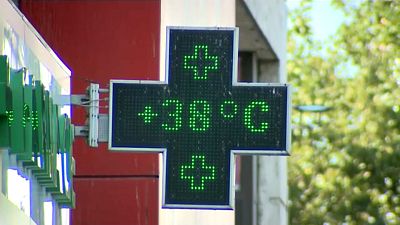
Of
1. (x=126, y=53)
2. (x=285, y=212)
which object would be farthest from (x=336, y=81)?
(x=126, y=53)

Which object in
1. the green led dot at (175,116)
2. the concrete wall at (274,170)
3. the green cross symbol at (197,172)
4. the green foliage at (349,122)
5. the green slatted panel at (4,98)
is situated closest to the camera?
the green slatted panel at (4,98)

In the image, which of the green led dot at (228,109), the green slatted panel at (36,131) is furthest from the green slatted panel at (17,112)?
the green led dot at (228,109)

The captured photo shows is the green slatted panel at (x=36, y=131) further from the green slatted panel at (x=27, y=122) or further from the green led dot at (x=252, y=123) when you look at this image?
the green led dot at (x=252, y=123)

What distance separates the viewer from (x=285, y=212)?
2672cm

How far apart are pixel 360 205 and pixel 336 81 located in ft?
14.6

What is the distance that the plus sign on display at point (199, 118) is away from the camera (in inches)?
421

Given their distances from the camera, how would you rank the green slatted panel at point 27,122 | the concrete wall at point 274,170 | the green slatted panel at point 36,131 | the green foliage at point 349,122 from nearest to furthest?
1. the green slatted panel at point 36,131
2. the green slatted panel at point 27,122
3. the concrete wall at point 274,170
4. the green foliage at point 349,122

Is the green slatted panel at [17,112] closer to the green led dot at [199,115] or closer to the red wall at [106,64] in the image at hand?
the green led dot at [199,115]

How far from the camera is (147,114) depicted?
426 inches

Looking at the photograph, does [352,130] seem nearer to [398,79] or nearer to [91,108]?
[398,79]

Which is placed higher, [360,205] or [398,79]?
[398,79]

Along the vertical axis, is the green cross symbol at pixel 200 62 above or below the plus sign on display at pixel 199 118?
above

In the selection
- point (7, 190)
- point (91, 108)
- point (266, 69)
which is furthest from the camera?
point (266, 69)

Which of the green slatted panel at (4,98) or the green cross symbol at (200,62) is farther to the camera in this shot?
the green cross symbol at (200,62)
